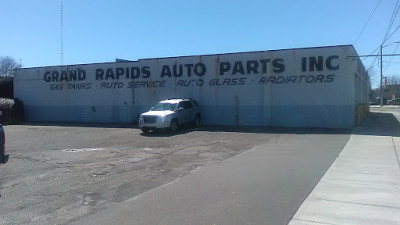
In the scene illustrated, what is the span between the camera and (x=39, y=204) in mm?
7051

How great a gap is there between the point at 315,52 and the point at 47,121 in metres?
22.9

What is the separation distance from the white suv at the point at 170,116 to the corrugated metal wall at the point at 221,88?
97.2 inches

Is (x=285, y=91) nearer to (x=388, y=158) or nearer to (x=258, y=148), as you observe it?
(x=258, y=148)

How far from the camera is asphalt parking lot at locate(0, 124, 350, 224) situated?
6.96 m

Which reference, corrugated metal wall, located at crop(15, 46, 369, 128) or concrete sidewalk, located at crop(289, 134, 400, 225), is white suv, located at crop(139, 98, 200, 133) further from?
concrete sidewalk, located at crop(289, 134, 400, 225)

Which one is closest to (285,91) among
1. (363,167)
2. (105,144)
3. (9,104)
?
(105,144)

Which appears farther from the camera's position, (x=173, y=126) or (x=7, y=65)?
(x=7, y=65)

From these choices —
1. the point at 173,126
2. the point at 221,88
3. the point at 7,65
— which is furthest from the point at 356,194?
the point at 7,65

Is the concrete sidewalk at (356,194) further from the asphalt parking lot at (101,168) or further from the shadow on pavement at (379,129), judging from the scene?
the shadow on pavement at (379,129)

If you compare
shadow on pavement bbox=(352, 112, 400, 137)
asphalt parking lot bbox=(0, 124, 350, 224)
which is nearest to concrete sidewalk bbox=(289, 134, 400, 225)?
asphalt parking lot bbox=(0, 124, 350, 224)

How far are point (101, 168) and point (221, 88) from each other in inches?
683

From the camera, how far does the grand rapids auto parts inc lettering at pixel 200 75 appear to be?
80.7ft

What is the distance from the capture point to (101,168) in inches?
432

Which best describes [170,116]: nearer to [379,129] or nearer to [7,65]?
[379,129]
